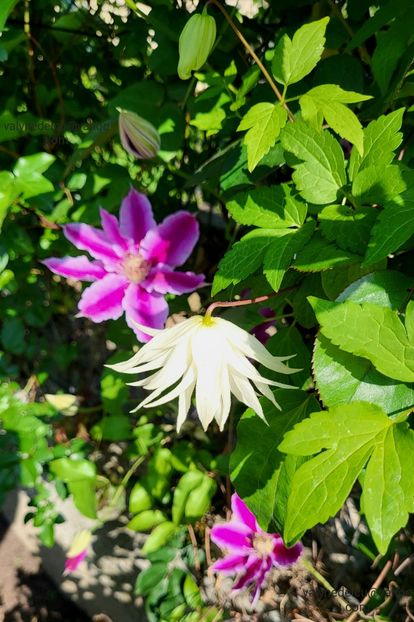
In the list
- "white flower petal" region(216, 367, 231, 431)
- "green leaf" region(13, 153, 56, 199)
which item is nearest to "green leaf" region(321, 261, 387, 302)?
"white flower petal" region(216, 367, 231, 431)

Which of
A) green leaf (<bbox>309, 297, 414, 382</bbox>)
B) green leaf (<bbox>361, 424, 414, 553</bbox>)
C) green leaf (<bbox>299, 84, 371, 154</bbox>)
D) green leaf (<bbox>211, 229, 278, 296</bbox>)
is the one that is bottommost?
green leaf (<bbox>361, 424, 414, 553</bbox>)

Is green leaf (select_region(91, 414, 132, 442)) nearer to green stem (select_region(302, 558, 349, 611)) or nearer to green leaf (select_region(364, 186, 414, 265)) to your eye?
green stem (select_region(302, 558, 349, 611))

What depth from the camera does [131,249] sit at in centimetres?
83

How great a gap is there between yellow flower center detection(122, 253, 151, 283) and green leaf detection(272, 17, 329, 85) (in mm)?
354

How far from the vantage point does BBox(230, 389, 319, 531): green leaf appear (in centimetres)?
57

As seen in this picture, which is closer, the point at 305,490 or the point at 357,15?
the point at 305,490

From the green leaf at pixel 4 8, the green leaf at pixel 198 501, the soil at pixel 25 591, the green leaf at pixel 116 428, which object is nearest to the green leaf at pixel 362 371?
the green leaf at pixel 4 8

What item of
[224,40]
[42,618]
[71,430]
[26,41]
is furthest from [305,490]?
[42,618]

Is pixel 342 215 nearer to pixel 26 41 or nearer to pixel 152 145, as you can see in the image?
pixel 152 145

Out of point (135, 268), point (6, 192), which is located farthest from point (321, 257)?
point (6, 192)

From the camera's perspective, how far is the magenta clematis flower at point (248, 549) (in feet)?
3.00

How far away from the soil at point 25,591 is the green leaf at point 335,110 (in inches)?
64.1

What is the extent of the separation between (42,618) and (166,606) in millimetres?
794

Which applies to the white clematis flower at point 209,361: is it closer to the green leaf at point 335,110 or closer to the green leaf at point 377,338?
the green leaf at point 377,338
